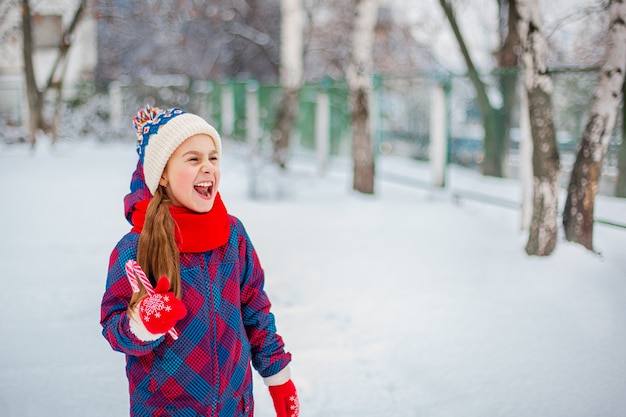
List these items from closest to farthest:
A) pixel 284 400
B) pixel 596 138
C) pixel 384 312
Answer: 1. pixel 284 400
2. pixel 384 312
3. pixel 596 138

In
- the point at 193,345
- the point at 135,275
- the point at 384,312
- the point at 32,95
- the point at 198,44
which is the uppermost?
the point at 198,44

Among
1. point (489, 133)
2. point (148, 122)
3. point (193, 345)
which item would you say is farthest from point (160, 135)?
point (489, 133)

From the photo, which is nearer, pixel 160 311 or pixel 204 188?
pixel 160 311

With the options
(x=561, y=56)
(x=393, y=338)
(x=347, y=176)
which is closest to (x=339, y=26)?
(x=347, y=176)

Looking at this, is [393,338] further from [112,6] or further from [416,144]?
[112,6]

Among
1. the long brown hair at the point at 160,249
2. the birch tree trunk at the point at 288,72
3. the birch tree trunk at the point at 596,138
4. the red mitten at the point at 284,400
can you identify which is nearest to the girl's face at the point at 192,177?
the long brown hair at the point at 160,249

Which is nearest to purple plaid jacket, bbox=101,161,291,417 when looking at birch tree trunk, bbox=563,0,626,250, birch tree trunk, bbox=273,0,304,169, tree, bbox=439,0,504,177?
birch tree trunk, bbox=563,0,626,250

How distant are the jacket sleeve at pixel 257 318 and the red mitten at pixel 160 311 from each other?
0.40 metres

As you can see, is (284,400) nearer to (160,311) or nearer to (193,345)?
(193,345)

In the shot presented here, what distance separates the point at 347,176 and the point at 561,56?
3996 mm

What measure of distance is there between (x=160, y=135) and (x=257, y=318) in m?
0.67

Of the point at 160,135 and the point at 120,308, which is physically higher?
the point at 160,135

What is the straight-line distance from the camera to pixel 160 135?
6.65 feet

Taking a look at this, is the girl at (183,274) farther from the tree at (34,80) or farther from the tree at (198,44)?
the tree at (198,44)
